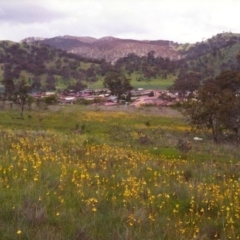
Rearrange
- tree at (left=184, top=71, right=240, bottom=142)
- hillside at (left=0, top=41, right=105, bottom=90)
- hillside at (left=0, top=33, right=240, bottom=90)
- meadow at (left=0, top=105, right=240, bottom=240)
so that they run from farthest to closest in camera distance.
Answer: hillside at (left=0, top=41, right=105, bottom=90), hillside at (left=0, top=33, right=240, bottom=90), tree at (left=184, top=71, right=240, bottom=142), meadow at (left=0, top=105, right=240, bottom=240)

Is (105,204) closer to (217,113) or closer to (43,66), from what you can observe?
(217,113)

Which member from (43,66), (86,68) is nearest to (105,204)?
(43,66)

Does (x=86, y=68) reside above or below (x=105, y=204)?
above

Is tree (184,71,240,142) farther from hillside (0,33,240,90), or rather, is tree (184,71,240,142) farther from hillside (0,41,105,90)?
hillside (0,41,105,90)

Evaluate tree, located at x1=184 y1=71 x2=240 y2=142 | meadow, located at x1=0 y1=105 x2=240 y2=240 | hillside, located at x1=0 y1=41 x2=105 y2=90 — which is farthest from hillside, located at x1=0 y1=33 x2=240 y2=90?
meadow, located at x1=0 y1=105 x2=240 y2=240

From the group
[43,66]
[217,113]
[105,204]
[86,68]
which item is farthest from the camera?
[86,68]

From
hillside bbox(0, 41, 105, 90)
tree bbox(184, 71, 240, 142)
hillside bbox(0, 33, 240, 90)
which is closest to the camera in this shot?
tree bbox(184, 71, 240, 142)

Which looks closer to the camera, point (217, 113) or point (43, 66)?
point (217, 113)

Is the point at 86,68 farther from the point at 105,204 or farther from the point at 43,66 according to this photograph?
the point at 105,204

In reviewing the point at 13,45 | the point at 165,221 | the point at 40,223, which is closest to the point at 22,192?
the point at 40,223

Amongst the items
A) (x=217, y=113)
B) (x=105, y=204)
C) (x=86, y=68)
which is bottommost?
(x=217, y=113)

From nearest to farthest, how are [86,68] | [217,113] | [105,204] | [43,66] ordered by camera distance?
[105,204] < [217,113] < [43,66] < [86,68]

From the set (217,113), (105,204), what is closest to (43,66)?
(217,113)

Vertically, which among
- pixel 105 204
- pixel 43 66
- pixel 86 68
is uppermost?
pixel 43 66
